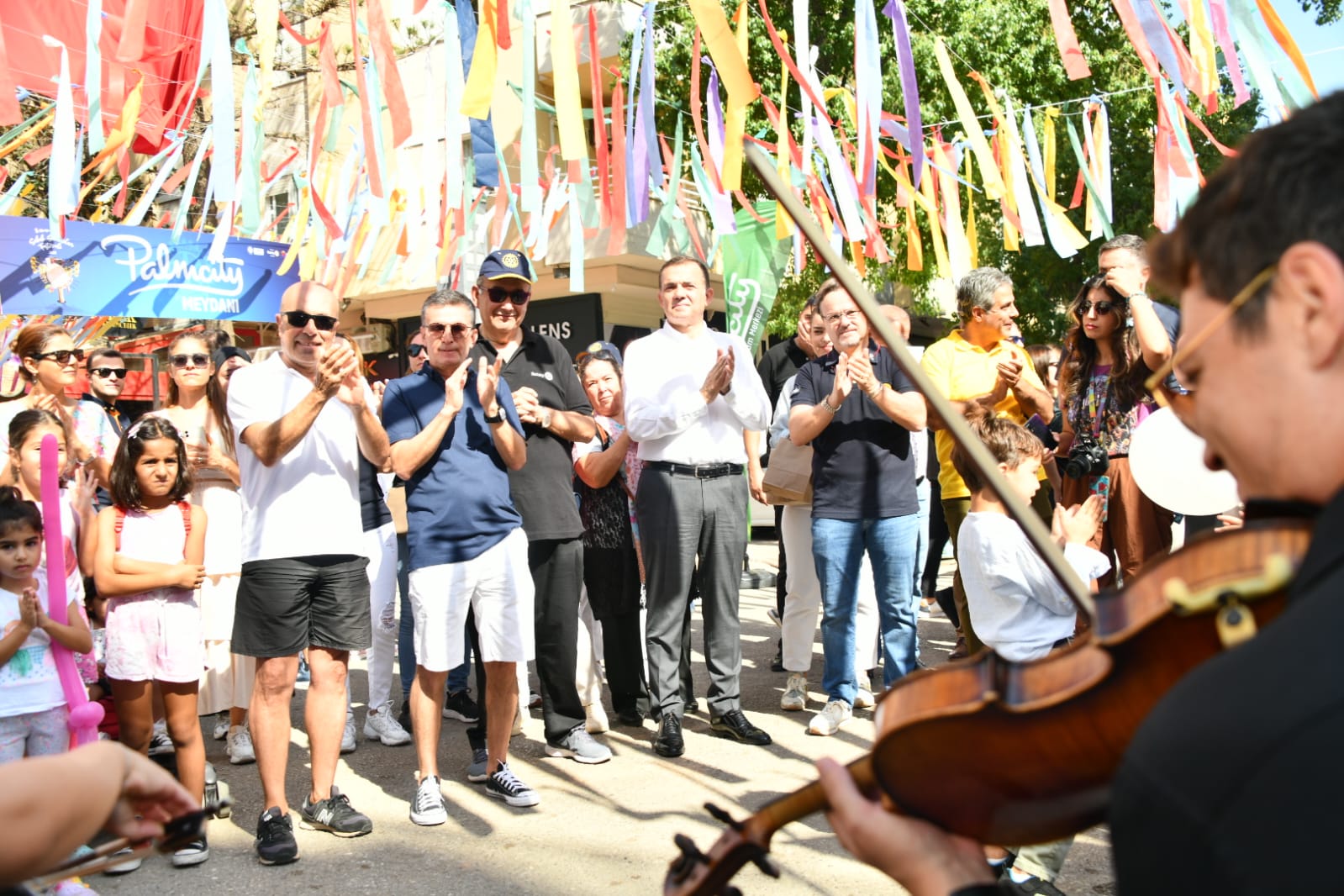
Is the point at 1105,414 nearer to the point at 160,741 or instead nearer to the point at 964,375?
the point at 964,375

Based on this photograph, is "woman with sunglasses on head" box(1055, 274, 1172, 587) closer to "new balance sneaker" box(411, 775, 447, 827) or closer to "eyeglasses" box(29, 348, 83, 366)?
"new balance sneaker" box(411, 775, 447, 827)

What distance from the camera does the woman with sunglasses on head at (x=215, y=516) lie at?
5281 millimetres

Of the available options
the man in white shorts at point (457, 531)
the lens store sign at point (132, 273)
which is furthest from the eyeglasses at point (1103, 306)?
the lens store sign at point (132, 273)

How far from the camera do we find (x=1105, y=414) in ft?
16.0

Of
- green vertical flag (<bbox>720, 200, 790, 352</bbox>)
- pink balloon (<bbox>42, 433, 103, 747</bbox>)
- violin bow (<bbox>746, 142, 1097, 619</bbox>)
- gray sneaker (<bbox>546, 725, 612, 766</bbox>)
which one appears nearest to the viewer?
violin bow (<bbox>746, 142, 1097, 619</bbox>)

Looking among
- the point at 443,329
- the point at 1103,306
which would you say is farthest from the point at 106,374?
the point at 1103,306

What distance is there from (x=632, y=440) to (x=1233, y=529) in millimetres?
4831

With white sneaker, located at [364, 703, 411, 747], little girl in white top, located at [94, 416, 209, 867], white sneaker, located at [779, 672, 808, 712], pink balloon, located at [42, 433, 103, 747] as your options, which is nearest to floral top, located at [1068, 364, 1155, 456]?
white sneaker, located at [779, 672, 808, 712]

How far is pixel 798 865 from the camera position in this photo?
3758 millimetres

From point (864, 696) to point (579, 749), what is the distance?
1709 mm

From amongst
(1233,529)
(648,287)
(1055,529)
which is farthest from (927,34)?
(1233,529)

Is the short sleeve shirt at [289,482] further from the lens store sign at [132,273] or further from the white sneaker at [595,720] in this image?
the lens store sign at [132,273]

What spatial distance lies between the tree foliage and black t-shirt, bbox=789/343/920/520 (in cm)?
730

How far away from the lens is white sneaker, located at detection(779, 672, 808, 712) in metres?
5.84
